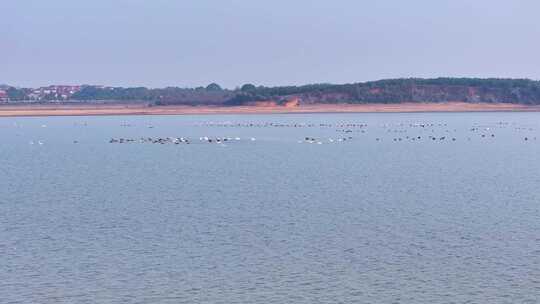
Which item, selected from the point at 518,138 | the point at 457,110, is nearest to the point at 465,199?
the point at 518,138

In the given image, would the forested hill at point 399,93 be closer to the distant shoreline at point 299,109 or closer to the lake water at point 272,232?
the distant shoreline at point 299,109

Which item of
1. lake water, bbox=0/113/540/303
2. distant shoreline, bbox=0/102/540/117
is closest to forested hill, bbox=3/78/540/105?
distant shoreline, bbox=0/102/540/117

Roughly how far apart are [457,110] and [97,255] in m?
139

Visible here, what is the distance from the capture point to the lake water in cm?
2045

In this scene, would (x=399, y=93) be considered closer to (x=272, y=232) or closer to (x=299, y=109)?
(x=299, y=109)

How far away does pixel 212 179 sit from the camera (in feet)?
139

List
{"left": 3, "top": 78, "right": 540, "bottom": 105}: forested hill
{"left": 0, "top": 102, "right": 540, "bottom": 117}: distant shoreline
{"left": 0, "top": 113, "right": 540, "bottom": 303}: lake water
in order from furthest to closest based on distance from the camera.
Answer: {"left": 3, "top": 78, "right": 540, "bottom": 105}: forested hill
{"left": 0, "top": 102, "right": 540, "bottom": 117}: distant shoreline
{"left": 0, "top": 113, "right": 540, "bottom": 303}: lake water

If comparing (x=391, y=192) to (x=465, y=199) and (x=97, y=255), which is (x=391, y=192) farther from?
(x=97, y=255)

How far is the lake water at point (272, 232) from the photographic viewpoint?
20453mm

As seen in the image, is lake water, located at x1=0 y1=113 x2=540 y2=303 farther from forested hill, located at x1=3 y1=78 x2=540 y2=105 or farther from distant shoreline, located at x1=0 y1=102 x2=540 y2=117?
forested hill, located at x1=3 y1=78 x2=540 y2=105

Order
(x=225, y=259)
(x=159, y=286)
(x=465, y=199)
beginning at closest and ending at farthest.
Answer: (x=159, y=286), (x=225, y=259), (x=465, y=199)

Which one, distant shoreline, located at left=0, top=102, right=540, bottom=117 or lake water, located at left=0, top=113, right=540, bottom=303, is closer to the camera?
lake water, located at left=0, top=113, right=540, bottom=303

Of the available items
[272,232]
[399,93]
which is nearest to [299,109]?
[399,93]

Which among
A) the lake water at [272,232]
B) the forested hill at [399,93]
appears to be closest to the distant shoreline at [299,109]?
the forested hill at [399,93]
